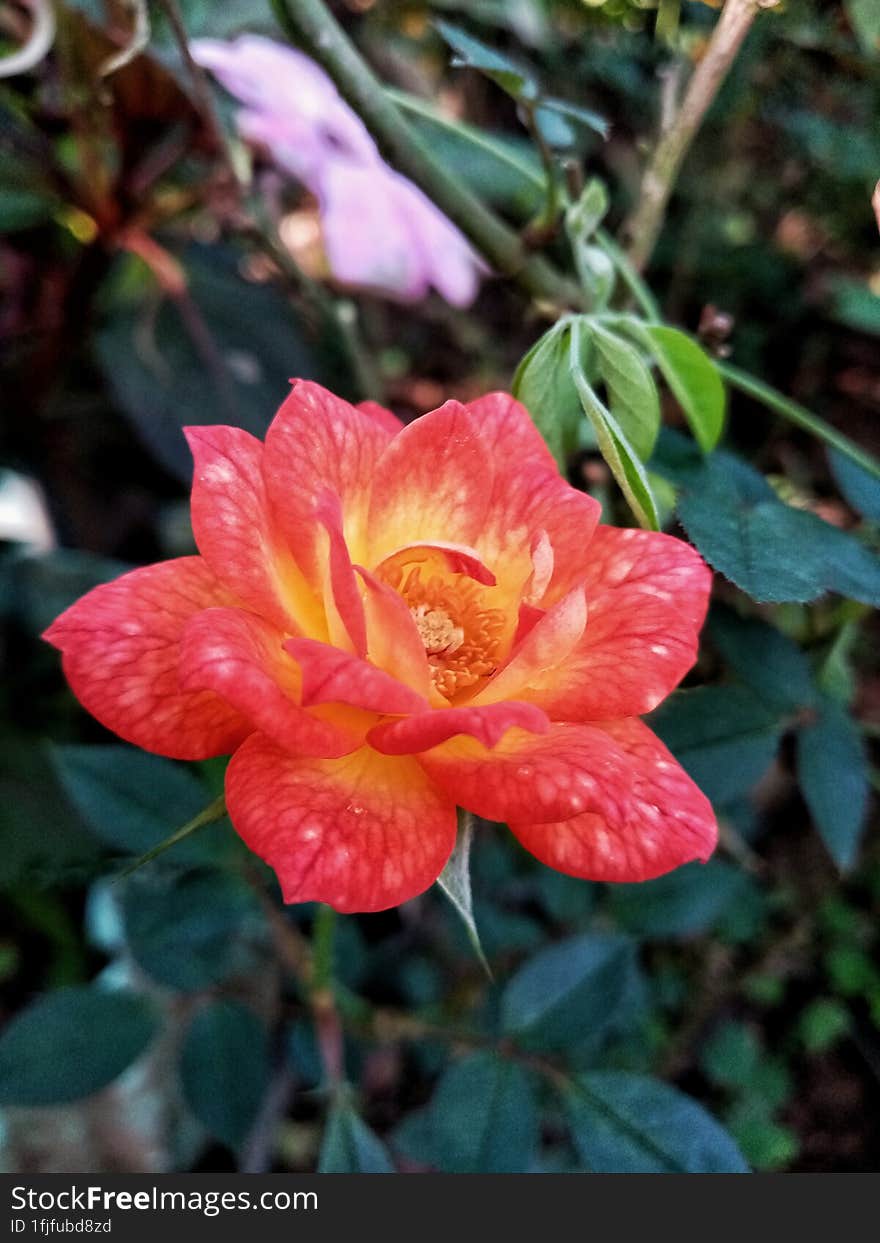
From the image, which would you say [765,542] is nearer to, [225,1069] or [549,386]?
[549,386]

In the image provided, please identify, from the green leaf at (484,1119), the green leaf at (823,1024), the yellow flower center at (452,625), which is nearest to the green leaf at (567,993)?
the green leaf at (484,1119)

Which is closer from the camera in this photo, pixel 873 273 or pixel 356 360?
pixel 356 360

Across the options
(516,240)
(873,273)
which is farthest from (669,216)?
(516,240)

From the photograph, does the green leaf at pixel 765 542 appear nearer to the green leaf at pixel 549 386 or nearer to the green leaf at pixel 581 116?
the green leaf at pixel 549 386

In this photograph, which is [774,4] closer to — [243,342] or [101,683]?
[101,683]

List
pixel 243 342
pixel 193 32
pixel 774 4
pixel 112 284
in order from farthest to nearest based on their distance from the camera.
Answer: pixel 112 284, pixel 243 342, pixel 193 32, pixel 774 4

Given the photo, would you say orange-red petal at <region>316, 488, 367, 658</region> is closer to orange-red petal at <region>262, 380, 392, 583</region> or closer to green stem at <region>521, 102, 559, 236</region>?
orange-red petal at <region>262, 380, 392, 583</region>

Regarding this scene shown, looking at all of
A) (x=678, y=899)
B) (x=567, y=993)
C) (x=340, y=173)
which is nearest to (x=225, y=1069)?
(x=567, y=993)
